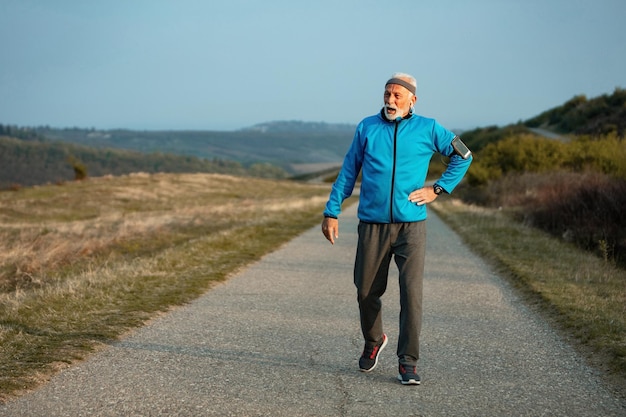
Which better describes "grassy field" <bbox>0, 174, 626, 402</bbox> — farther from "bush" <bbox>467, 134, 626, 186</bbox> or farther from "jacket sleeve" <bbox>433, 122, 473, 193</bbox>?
"bush" <bbox>467, 134, 626, 186</bbox>

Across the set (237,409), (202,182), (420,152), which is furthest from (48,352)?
(202,182)

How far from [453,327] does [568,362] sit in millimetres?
1649

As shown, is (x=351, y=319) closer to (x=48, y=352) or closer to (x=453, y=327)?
(x=453, y=327)

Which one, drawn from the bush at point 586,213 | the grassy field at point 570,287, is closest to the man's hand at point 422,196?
the grassy field at point 570,287

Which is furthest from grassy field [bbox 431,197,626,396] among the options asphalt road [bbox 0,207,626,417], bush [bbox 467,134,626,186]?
bush [bbox 467,134,626,186]

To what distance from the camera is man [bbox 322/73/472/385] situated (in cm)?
580

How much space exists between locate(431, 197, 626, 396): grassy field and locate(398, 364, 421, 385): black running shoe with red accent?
1434 mm

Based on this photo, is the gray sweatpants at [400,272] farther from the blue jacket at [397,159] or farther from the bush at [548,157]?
the bush at [548,157]

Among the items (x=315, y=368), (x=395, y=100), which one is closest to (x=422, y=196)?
(x=395, y=100)

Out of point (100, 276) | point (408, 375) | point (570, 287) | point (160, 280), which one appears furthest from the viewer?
point (100, 276)

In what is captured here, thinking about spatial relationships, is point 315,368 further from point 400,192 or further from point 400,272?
point 400,192

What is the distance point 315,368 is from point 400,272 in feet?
3.40

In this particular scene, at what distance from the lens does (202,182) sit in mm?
65562

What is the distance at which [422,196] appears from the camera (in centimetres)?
584
